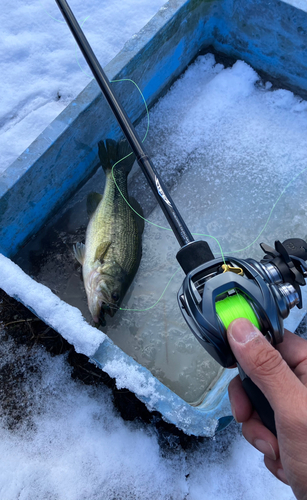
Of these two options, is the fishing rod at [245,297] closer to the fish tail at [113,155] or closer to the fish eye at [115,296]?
the fish eye at [115,296]

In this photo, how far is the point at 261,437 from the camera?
151cm

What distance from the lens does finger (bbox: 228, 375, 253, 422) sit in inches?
61.1

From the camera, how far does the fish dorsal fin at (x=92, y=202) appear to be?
2.51m

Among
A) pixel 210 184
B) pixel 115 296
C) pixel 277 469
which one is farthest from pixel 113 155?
pixel 277 469

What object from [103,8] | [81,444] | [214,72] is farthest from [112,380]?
[103,8]

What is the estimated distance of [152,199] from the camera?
274 cm

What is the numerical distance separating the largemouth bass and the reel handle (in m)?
1.03

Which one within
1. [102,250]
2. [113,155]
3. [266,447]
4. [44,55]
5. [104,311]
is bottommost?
[104,311]

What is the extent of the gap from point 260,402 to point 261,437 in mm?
229

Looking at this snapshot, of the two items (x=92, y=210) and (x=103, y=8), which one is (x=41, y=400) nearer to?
(x=92, y=210)

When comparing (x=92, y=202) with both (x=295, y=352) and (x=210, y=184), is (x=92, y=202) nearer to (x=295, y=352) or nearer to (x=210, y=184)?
(x=210, y=184)

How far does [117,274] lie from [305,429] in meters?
1.39

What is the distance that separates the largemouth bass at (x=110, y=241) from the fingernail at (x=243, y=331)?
3.59 feet

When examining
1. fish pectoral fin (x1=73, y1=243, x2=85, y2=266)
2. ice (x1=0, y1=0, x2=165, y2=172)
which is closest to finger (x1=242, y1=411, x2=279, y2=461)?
fish pectoral fin (x1=73, y1=243, x2=85, y2=266)
